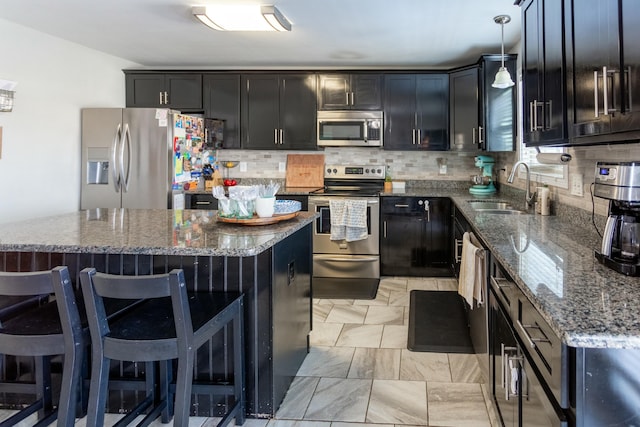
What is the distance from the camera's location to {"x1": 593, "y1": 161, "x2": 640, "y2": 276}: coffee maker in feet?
4.49

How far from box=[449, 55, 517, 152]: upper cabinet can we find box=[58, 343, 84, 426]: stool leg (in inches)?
157

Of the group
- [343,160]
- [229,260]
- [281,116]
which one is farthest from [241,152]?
[229,260]

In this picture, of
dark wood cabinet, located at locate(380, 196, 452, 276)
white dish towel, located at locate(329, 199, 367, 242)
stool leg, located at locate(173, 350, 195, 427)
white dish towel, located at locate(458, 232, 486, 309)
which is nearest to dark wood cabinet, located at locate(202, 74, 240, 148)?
white dish towel, located at locate(329, 199, 367, 242)

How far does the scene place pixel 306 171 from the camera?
559cm

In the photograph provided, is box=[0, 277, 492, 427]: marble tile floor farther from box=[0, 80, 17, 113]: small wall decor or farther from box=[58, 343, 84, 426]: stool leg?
box=[0, 80, 17, 113]: small wall decor

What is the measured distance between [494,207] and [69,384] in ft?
10.7

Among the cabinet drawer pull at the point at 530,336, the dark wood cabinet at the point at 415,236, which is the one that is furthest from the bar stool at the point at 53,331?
the dark wood cabinet at the point at 415,236

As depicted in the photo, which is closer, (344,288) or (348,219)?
(344,288)

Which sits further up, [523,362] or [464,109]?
[464,109]

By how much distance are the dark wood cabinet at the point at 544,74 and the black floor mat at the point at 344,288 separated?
86.8 inches

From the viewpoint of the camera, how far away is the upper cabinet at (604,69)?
53.0 inches

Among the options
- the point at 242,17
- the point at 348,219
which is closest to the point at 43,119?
the point at 242,17

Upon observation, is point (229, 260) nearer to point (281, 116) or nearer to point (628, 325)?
point (628, 325)

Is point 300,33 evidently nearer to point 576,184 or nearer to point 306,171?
point 306,171
